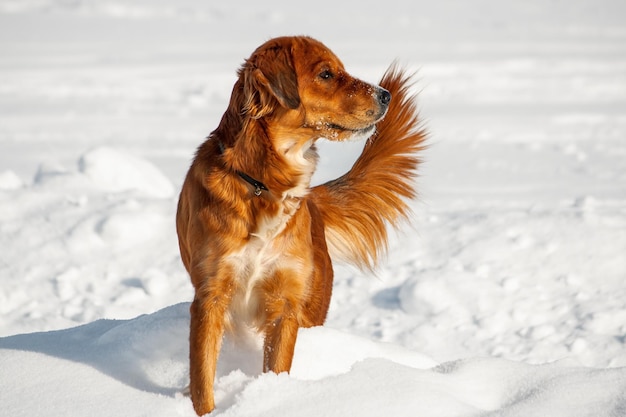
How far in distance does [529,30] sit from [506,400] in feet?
48.1

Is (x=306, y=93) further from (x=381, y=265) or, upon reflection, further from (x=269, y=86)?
(x=381, y=265)

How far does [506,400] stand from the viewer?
2.68m

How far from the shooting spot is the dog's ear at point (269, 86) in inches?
106

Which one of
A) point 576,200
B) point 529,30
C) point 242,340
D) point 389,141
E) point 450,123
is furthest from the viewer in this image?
point 529,30

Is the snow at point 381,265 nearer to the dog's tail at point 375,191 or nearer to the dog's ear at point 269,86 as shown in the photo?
the dog's tail at point 375,191

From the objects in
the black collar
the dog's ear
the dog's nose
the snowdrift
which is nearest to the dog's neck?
the black collar

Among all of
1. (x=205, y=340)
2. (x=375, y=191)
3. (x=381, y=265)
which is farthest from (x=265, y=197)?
(x=381, y=265)

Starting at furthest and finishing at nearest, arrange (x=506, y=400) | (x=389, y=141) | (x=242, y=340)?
(x=389, y=141) < (x=242, y=340) < (x=506, y=400)

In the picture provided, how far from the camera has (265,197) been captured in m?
2.75

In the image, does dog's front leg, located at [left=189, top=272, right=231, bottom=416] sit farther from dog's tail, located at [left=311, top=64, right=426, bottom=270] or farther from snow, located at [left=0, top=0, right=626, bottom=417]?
dog's tail, located at [left=311, top=64, right=426, bottom=270]

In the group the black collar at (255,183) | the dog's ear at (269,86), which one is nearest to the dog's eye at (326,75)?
the dog's ear at (269,86)

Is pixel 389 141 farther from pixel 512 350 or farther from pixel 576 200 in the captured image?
pixel 576 200

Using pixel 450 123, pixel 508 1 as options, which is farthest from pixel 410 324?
pixel 508 1

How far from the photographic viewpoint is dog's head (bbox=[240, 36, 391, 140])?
269cm
